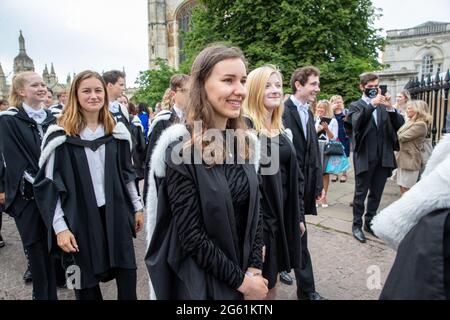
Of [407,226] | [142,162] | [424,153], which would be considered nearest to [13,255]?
[142,162]

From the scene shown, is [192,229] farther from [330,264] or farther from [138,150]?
[138,150]

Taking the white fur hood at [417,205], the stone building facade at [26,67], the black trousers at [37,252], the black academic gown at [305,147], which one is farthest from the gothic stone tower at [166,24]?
the white fur hood at [417,205]

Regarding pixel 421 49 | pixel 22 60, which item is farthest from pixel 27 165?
pixel 421 49

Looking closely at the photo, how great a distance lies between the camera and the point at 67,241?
7.51 feet

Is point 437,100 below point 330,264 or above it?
above

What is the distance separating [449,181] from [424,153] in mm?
5447

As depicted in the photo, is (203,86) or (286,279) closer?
(203,86)

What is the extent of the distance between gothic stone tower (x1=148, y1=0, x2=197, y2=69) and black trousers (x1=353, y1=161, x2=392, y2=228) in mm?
42107

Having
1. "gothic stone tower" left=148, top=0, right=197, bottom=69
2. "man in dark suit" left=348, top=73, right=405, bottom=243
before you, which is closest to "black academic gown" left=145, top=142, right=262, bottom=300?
"man in dark suit" left=348, top=73, right=405, bottom=243

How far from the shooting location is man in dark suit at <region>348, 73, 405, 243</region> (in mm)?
4539

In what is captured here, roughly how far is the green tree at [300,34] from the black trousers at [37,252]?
11.9 m

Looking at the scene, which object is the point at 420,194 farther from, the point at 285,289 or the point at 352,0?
the point at 352,0

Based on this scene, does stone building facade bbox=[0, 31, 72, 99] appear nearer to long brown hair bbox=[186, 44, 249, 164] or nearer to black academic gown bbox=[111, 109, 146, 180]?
black academic gown bbox=[111, 109, 146, 180]

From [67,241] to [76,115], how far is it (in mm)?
985
